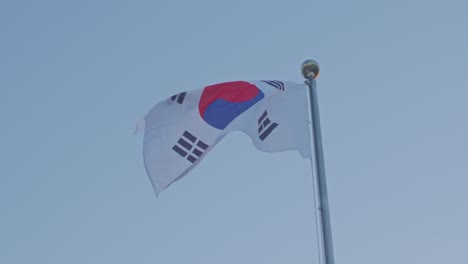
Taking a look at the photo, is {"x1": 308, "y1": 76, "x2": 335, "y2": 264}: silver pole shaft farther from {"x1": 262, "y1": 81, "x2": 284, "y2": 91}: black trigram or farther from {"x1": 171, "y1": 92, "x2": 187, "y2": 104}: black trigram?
{"x1": 171, "y1": 92, "x2": 187, "y2": 104}: black trigram

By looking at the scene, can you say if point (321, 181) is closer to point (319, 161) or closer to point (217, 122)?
point (319, 161)

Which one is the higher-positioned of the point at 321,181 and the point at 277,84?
the point at 277,84

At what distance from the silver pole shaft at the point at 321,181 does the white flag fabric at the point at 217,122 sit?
61 centimetres

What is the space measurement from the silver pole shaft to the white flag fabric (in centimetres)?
61

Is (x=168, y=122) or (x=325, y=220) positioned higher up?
(x=168, y=122)

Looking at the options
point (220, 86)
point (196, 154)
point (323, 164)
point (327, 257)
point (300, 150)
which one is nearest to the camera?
point (327, 257)

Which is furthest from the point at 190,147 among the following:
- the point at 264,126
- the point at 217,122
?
the point at 264,126

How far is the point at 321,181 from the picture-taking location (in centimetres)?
1081

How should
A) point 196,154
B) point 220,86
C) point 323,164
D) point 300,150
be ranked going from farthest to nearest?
1. point 220,86
2. point 196,154
3. point 300,150
4. point 323,164

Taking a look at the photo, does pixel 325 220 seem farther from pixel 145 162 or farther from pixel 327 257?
pixel 145 162

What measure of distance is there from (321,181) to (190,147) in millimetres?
3218

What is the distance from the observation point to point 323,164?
11.1m

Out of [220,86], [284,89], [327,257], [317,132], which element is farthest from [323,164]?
[220,86]

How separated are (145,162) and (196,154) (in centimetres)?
A: 102
